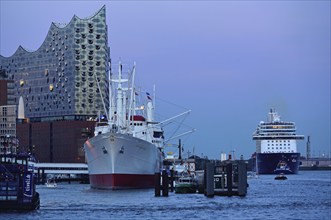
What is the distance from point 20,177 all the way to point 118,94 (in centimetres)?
5903

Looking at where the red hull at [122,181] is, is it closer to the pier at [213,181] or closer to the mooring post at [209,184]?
the pier at [213,181]

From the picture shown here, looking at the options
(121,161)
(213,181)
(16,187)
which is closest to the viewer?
(16,187)

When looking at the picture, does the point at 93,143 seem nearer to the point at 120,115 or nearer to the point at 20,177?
the point at 120,115

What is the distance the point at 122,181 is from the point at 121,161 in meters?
2.65

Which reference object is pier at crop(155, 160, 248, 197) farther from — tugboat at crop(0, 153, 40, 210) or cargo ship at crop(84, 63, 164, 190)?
tugboat at crop(0, 153, 40, 210)

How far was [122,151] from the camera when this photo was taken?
375 feet

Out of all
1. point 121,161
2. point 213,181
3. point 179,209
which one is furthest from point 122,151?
point 179,209

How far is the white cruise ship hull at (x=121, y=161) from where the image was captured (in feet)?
375

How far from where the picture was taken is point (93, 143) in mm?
119875

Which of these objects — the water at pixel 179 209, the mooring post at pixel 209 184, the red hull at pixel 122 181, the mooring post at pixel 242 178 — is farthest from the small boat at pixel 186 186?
the mooring post at pixel 242 178

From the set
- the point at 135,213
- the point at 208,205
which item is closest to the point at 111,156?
the point at 208,205

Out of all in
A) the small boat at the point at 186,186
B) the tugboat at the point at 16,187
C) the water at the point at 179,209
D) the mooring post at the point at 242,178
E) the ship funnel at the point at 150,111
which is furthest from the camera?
the ship funnel at the point at 150,111

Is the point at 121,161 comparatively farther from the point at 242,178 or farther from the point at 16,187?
the point at 16,187

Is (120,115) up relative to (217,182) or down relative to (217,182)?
A: up
